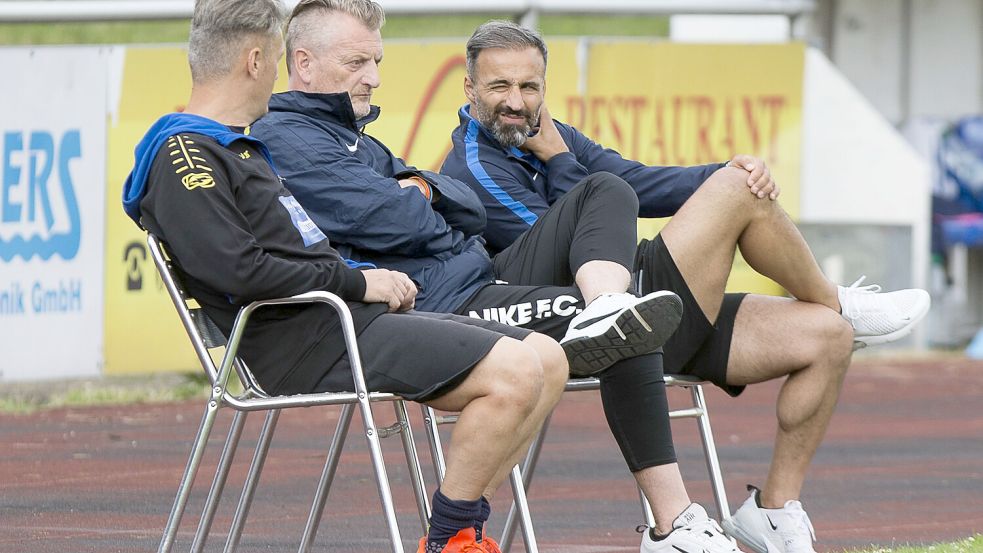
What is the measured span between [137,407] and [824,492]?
3.97 metres

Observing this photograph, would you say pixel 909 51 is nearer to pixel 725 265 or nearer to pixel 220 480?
pixel 725 265

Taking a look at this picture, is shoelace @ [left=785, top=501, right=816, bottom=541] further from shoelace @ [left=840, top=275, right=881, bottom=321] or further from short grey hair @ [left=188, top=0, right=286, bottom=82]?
short grey hair @ [left=188, top=0, right=286, bottom=82]

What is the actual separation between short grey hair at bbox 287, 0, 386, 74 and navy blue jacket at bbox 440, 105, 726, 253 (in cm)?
52

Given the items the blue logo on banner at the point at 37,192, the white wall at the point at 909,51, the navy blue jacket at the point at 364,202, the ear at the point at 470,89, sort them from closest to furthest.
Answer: the navy blue jacket at the point at 364,202 < the ear at the point at 470,89 < the blue logo on banner at the point at 37,192 < the white wall at the point at 909,51

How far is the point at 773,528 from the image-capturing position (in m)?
4.59

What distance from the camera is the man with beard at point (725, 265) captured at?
14.8 feet

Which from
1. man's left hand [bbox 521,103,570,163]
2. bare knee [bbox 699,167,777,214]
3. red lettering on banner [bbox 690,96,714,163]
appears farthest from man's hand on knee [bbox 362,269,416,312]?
red lettering on banner [bbox 690,96,714,163]

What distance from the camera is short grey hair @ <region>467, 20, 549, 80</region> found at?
490 cm

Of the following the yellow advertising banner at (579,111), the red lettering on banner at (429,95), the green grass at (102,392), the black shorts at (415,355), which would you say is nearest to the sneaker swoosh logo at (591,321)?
the black shorts at (415,355)

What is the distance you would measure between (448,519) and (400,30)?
1232cm

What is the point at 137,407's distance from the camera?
886 centimetres

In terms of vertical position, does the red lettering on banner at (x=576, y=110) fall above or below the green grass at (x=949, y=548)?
above

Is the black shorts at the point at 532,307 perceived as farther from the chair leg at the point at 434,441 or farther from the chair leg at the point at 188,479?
the chair leg at the point at 188,479

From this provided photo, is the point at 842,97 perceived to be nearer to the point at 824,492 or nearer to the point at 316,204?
the point at 824,492
